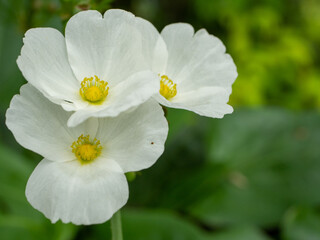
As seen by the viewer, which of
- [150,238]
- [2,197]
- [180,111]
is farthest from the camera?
[180,111]

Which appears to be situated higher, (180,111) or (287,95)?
(180,111)

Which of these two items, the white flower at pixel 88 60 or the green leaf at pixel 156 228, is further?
the green leaf at pixel 156 228

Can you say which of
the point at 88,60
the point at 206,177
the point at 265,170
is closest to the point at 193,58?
the point at 88,60

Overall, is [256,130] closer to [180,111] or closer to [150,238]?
[180,111]

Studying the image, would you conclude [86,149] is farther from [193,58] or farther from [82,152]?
[193,58]

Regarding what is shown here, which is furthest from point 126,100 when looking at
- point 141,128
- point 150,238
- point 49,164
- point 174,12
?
point 174,12

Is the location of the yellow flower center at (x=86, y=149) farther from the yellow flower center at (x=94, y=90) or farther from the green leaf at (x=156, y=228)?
the green leaf at (x=156, y=228)

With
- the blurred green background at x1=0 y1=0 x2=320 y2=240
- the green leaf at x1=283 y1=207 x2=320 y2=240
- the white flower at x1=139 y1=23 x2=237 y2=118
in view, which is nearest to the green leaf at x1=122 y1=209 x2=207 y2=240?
the blurred green background at x1=0 y1=0 x2=320 y2=240

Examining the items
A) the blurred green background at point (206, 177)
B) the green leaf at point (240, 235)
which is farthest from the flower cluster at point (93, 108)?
the green leaf at point (240, 235)
